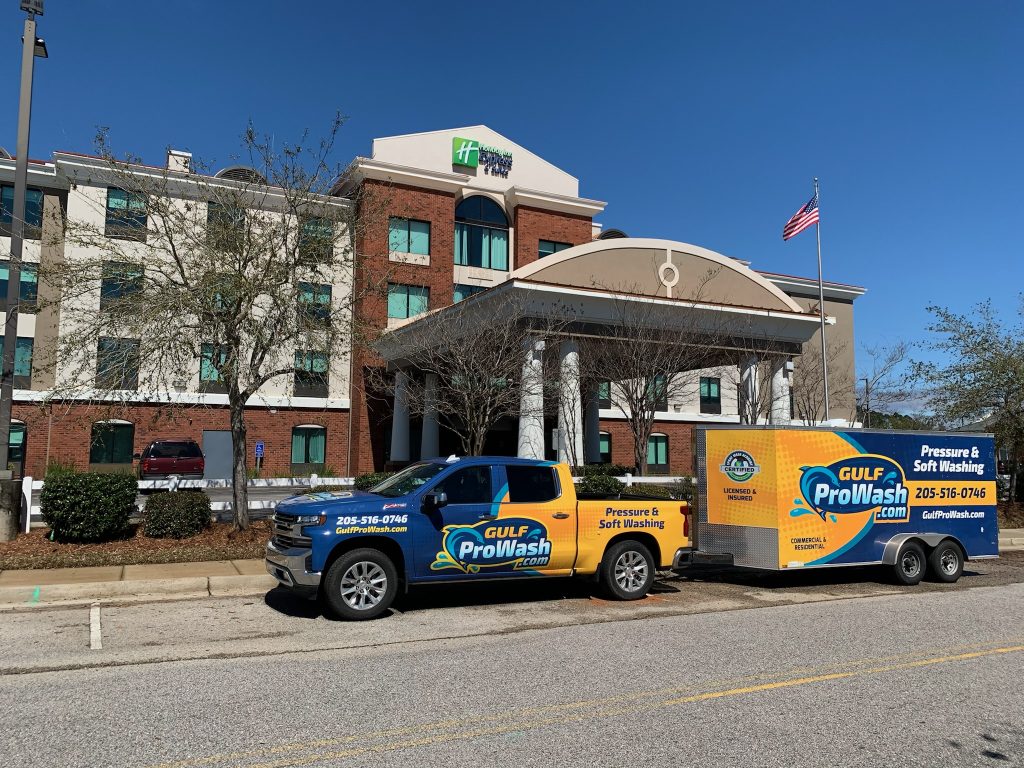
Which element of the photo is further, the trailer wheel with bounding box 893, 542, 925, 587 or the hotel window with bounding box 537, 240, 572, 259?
the hotel window with bounding box 537, 240, 572, 259

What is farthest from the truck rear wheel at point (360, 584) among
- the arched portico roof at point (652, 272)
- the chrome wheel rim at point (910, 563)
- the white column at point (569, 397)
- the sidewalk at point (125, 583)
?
the arched portico roof at point (652, 272)

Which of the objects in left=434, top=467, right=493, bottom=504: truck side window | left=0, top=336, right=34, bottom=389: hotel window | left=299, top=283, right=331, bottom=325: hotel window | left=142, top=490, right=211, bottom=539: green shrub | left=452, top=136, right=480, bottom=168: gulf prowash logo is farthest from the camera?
left=452, top=136, right=480, bottom=168: gulf prowash logo

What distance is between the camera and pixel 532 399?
2202 cm

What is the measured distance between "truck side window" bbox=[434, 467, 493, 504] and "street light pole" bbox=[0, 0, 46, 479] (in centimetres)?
785

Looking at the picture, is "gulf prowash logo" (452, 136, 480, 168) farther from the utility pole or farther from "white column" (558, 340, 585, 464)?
the utility pole

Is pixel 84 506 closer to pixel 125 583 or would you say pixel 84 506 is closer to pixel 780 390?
pixel 125 583

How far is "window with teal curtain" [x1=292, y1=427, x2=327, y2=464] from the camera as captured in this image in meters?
33.9

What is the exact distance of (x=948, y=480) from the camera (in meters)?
12.7

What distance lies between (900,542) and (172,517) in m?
12.1

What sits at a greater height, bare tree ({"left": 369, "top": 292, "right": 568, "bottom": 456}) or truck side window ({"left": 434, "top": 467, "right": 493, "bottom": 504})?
bare tree ({"left": 369, "top": 292, "right": 568, "bottom": 456})

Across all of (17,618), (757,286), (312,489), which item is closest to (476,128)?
Result: (757,286)

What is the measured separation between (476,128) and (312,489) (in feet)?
78.7

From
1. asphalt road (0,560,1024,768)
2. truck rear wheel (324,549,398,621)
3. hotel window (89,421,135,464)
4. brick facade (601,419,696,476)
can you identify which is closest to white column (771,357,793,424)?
brick facade (601,419,696,476)

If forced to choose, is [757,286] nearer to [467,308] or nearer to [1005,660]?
[467,308]
